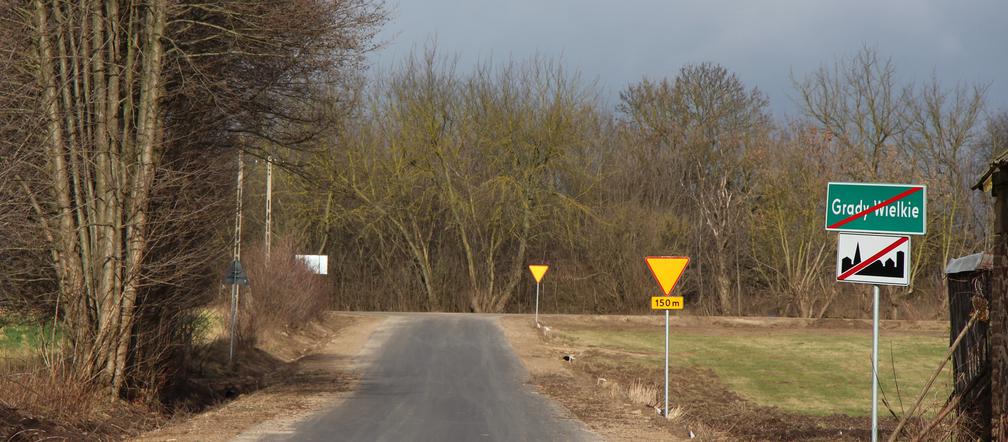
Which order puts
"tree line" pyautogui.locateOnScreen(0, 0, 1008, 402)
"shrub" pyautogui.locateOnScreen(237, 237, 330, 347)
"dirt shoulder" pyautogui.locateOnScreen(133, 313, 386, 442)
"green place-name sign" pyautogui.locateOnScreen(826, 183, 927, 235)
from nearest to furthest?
"green place-name sign" pyautogui.locateOnScreen(826, 183, 927, 235)
"dirt shoulder" pyautogui.locateOnScreen(133, 313, 386, 442)
"shrub" pyautogui.locateOnScreen(237, 237, 330, 347)
"tree line" pyautogui.locateOnScreen(0, 0, 1008, 402)

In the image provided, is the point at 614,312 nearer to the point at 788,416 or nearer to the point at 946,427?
the point at 788,416

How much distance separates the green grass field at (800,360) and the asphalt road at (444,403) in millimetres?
5414

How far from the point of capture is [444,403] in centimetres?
1714

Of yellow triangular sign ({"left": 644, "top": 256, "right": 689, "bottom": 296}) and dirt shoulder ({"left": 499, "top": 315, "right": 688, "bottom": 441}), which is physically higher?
yellow triangular sign ({"left": 644, "top": 256, "right": 689, "bottom": 296})

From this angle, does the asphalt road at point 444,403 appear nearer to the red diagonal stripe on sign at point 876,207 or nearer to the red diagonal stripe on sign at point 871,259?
the red diagonal stripe on sign at point 871,259

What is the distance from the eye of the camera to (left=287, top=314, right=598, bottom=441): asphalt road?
1323cm

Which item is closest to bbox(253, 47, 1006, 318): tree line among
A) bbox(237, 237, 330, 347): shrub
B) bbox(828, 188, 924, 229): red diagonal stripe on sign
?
bbox(237, 237, 330, 347): shrub

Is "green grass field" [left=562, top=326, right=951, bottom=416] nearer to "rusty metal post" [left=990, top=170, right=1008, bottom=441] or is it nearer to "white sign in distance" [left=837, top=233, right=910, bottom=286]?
"white sign in distance" [left=837, top=233, right=910, bottom=286]

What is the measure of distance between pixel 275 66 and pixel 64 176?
3710 millimetres

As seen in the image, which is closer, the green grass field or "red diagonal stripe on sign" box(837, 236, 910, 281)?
"red diagonal stripe on sign" box(837, 236, 910, 281)

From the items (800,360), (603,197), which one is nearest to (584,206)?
(603,197)

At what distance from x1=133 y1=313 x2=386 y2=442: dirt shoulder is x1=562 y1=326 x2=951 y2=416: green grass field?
812 cm

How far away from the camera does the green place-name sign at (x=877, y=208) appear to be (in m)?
9.87

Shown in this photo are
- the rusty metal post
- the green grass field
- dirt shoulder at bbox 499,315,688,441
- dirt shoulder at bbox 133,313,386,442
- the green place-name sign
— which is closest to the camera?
the rusty metal post
